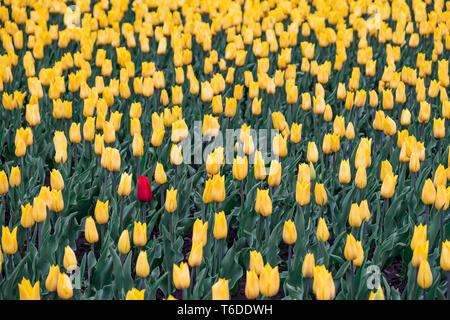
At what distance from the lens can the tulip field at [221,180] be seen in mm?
3287

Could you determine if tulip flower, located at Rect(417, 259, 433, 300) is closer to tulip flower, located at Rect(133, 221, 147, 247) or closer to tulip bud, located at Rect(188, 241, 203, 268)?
tulip bud, located at Rect(188, 241, 203, 268)

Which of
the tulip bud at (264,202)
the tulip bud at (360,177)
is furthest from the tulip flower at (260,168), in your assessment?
the tulip bud at (360,177)

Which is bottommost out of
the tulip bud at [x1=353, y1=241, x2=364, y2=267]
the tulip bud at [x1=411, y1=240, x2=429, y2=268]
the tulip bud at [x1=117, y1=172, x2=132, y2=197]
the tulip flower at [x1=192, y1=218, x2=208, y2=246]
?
the tulip bud at [x1=353, y1=241, x2=364, y2=267]

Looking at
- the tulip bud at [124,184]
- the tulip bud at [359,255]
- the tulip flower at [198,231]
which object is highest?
the tulip bud at [124,184]

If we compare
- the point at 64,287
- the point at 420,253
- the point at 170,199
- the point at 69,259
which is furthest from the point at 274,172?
the point at 64,287

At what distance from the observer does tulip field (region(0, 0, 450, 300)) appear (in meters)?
3.29

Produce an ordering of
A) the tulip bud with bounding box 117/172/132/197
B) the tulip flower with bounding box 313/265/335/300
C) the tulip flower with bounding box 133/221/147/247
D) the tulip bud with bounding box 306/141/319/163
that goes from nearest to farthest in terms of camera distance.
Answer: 1. the tulip flower with bounding box 313/265/335/300
2. the tulip flower with bounding box 133/221/147/247
3. the tulip bud with bounding box 117/172/132/197
4. the tulip bud with bounding box 306/141/319/163

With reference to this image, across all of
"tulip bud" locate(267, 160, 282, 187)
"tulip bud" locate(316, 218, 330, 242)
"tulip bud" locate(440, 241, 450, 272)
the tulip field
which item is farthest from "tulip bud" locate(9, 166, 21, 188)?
"tulip bud" locate(440, 241, 450, 272)

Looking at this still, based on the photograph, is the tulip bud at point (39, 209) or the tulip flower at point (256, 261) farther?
the tulip bud at point (39, 209)

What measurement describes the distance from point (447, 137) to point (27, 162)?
3156 millimetres

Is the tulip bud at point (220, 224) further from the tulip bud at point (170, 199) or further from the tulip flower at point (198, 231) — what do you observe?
the tulip bud at point (170, 199)

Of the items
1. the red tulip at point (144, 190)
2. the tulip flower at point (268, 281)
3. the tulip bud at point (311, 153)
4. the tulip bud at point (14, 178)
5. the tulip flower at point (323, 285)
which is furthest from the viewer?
the tulip bud at point (311, 153)

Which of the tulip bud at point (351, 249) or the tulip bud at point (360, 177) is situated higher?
the tulip bud at point (360, 177)
